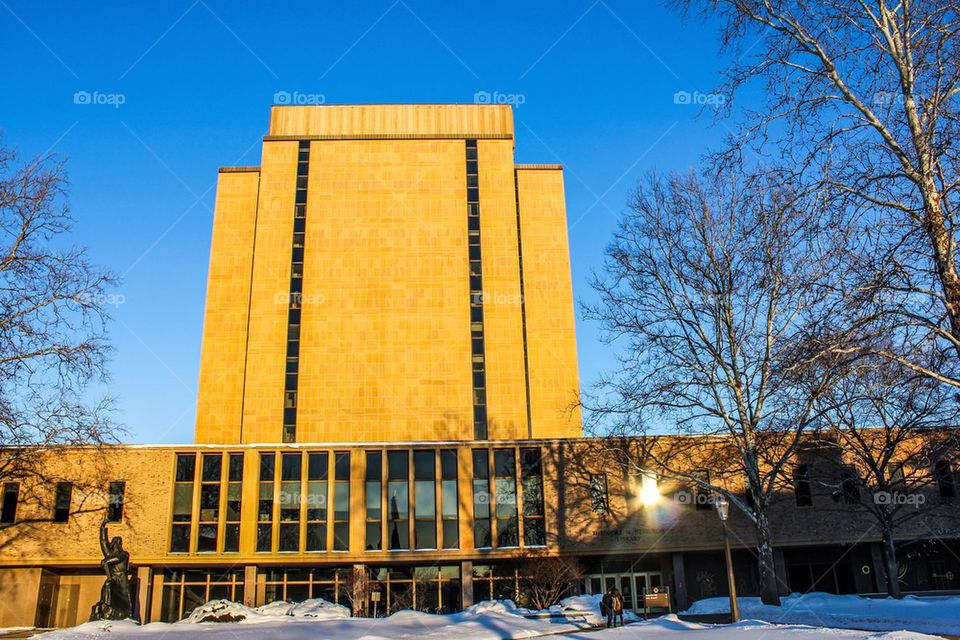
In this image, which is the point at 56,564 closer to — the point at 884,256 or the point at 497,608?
the point at 497,608

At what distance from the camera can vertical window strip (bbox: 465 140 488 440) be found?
58.1 m

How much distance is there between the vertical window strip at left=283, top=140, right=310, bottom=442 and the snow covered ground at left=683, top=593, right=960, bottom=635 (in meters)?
35.4

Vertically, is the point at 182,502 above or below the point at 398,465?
below

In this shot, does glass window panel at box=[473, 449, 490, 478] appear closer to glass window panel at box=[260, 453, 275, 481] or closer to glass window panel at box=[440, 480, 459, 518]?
glass window panel at box=[440, 480, 459, 518]

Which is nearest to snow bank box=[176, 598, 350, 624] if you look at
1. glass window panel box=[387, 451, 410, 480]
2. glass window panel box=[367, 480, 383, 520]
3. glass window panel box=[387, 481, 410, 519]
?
glass window panel box=[367, 480, 383, 520]

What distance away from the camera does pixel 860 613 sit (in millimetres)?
23000

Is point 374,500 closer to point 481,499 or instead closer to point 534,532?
point 481,499

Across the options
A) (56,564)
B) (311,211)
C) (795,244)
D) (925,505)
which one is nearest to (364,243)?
(311,211)

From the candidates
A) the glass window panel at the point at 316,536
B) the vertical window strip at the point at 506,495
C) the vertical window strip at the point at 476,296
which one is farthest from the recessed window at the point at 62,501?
the vertical window strip at the point at 476,296

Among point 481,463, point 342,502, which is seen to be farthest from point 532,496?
point 342,502

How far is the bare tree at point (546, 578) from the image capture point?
→ 3666 cm

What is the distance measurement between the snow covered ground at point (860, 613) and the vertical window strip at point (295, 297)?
3536cm

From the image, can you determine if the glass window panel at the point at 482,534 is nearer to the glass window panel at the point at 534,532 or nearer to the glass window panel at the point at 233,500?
the glass window panel at the point at 534,532

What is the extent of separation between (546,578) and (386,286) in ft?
96.1
